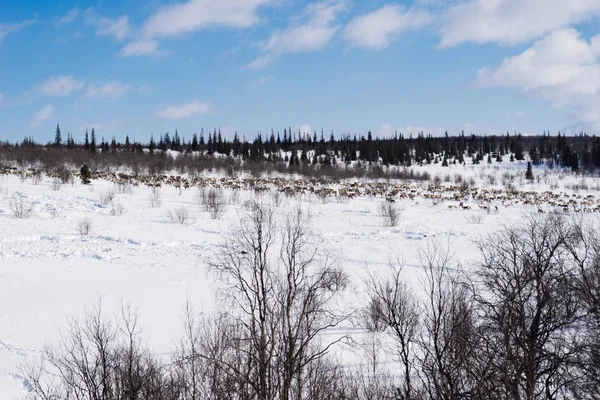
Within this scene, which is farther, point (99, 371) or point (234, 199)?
point (234, 199)

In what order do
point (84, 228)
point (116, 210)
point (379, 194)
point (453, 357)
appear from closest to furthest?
1. point (453, 357)
2. point (84, 228)
3. point (116, 210)
4. point (379, 194)

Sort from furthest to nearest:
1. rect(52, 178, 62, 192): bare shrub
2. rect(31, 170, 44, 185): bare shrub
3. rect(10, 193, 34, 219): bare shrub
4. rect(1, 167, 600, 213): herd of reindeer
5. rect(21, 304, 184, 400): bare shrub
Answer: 1. rect(1, 167, 600, 213): herd of reindeer
2. rect(31, 170, 44, 185): bare shrub
3. rect(52, 178, 62, 192): bare shrub
4. rect(10, 193, 34, 219): bare shrub
5. rect(21, 304, 184, 400): bare shrub

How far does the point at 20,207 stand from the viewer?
24453 millimetres

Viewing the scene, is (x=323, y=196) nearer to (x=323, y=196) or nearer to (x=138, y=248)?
(x=323, y=196)

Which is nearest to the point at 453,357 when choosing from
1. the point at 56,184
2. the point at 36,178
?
the point at 56,184

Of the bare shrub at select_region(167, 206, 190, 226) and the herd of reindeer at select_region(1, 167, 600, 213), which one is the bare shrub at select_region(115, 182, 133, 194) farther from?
the bare shrub at select_region(167, 206, 190, 226)

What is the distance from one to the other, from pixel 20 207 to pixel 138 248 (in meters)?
8.75

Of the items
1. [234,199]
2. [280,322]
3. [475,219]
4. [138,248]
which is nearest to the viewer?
[280,322]

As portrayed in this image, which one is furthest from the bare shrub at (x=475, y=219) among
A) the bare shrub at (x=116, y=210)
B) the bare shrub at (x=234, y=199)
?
the bare shrub at (x=116, y=210)

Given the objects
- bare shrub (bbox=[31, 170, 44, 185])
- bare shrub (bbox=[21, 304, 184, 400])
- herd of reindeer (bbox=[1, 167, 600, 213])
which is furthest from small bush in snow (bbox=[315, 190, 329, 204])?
bare shrub (bbox=[21, 304, 184, 400])

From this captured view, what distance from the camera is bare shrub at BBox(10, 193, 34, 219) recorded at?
942 inches

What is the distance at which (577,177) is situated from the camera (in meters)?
68.3

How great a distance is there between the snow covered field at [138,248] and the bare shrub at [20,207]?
0.53 feet

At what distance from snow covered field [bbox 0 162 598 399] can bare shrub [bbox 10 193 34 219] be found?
16cm
